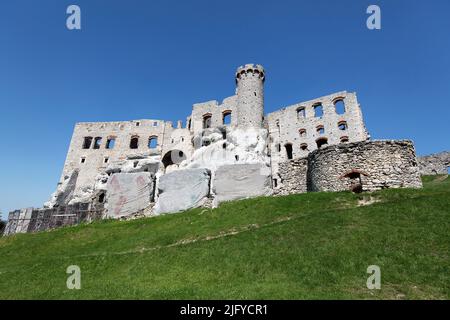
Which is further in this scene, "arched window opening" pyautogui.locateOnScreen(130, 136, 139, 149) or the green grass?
"arched window opening" pyautogui.locateOnScreen(130, 136, 139, 149)

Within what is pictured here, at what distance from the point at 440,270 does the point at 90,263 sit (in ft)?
47.4

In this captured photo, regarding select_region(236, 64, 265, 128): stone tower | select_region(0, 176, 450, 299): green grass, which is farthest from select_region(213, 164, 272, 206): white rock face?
select_region(236, 64, 265, 128): stone tower

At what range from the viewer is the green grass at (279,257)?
830 cm

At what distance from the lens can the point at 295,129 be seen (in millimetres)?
39500

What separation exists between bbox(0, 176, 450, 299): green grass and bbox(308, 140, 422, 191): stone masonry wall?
156 centimetres

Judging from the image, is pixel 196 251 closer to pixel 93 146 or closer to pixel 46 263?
pixel 46 263

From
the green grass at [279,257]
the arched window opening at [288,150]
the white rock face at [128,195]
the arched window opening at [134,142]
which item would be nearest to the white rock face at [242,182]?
the green grass at [279,257]

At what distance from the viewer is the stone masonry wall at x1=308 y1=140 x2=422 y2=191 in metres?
17.5

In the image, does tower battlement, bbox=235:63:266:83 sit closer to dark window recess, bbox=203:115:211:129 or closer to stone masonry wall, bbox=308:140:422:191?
dark window recess, bbox=203:115:211:129

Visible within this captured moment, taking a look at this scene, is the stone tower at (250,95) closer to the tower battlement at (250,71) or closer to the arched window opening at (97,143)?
the tower battlement at (250,71)

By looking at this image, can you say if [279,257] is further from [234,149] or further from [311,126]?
[311,126]

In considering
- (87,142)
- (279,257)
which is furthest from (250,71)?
(279,257)

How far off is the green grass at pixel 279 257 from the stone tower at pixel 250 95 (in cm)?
2202

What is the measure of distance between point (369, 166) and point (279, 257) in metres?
11.1
